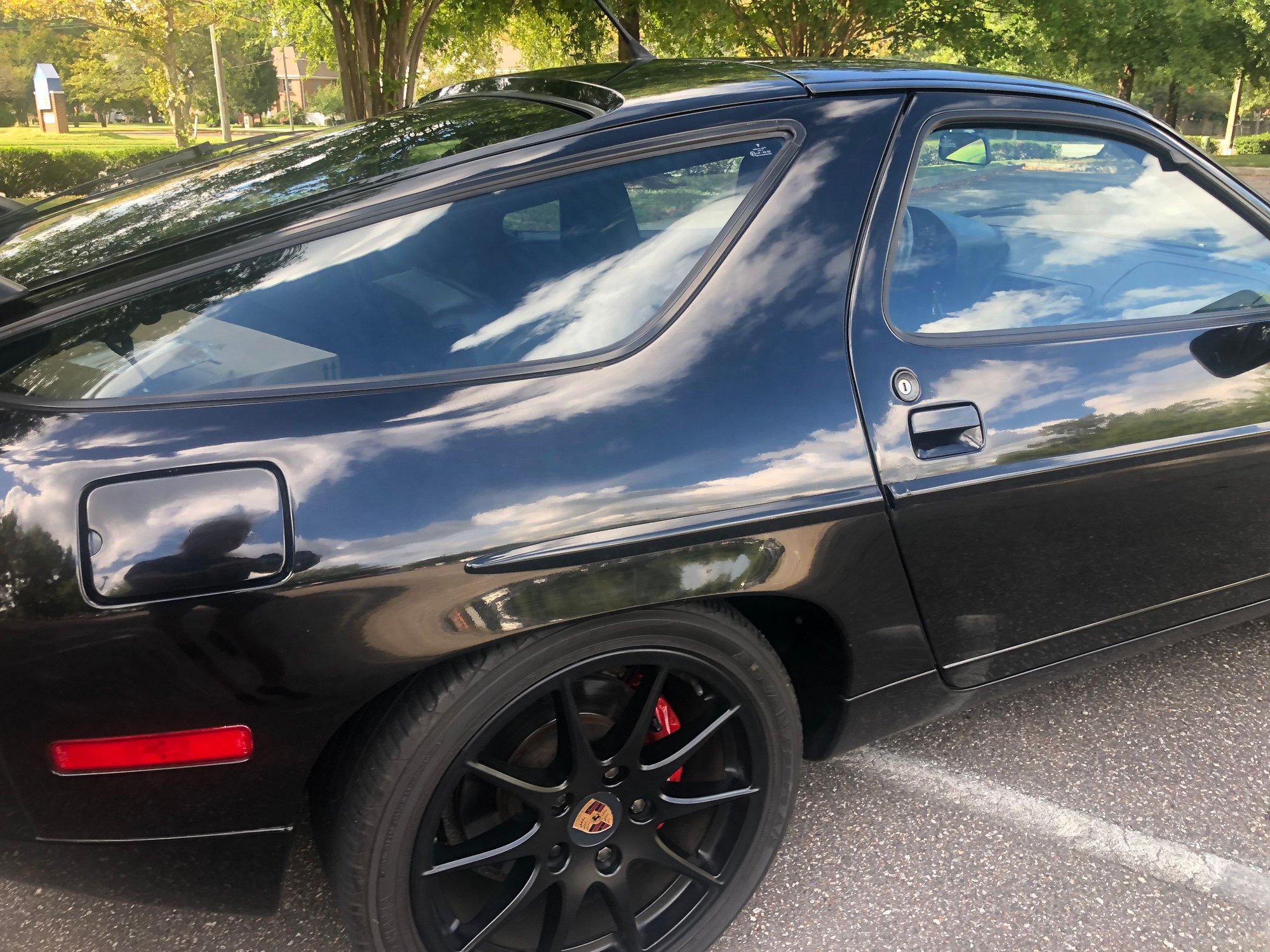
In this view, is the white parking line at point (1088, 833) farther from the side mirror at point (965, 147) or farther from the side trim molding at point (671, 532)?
the side mirror at point (965, 147)

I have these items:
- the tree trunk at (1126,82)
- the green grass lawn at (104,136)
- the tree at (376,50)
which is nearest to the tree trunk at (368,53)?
the tree at (376,50)

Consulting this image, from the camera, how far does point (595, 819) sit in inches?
64.1

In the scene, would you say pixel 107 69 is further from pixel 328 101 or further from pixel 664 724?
pixel 664 724

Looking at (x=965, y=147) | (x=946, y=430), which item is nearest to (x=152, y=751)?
(x=946, y=430)

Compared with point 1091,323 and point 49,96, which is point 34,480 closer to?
point 1091,323

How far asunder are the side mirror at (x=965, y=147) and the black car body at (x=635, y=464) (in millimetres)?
38

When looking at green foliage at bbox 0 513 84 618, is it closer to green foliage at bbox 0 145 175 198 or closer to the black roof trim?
the black roof trim

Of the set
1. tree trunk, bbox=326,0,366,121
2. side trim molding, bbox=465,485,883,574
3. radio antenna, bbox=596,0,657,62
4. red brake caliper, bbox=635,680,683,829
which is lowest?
red brake caliper, bbox=635,680,683,829

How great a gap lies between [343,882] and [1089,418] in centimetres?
161

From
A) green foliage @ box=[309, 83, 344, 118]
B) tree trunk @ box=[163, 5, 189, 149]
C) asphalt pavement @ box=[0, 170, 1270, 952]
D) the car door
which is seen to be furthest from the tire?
green foliage @ box=[309, 83, 344, 118]

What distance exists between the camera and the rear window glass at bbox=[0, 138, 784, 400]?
1.41 metres

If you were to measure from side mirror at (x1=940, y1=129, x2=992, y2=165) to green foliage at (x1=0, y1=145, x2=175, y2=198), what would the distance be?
20275mm

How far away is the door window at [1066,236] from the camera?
→ 2002 millimetres

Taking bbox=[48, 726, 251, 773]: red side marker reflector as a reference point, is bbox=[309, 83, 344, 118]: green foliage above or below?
above
